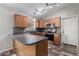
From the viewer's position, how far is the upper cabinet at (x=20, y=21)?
1449 millimetres

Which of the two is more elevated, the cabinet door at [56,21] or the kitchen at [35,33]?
the cabinet door at [56,21]

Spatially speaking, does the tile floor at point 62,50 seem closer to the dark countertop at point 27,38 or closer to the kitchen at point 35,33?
the kitchen at point 35,33

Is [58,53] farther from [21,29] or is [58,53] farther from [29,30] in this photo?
[21,29]

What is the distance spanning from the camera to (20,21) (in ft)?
4.80

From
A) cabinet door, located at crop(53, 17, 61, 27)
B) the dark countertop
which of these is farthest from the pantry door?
the dark countertop

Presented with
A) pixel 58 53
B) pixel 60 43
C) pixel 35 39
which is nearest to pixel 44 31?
pixel 35 39

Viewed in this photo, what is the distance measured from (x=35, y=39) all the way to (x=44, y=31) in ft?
0.70

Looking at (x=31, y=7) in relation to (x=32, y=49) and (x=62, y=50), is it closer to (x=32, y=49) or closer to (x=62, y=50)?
(x=32, y=49)

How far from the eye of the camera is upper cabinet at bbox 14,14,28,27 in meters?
1.45

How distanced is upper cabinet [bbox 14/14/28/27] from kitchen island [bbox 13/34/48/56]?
180 mm

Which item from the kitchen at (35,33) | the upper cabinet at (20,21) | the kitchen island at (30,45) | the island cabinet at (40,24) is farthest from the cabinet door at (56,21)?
the upper cabinet at (20,21)

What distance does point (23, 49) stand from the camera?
1.46 meters

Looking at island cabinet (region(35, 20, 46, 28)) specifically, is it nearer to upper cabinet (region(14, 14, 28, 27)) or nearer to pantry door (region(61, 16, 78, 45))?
upper cabinet (region(14, 14, 28, 27))

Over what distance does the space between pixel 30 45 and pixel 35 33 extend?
0.24m
